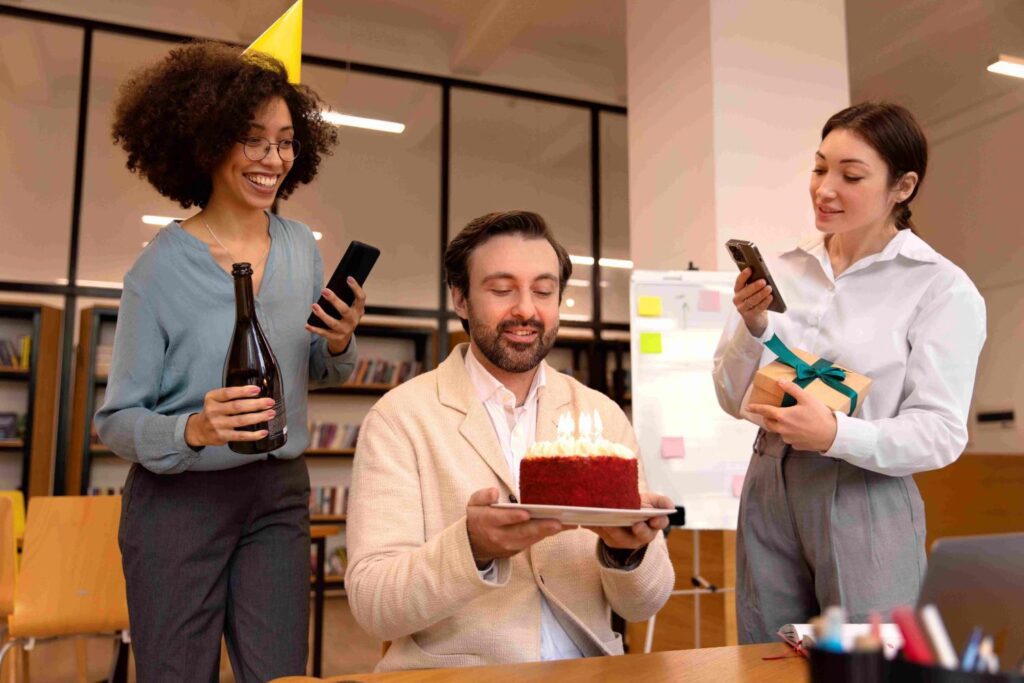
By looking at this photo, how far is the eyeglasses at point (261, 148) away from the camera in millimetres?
1807

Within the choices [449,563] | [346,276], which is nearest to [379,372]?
[346,276]

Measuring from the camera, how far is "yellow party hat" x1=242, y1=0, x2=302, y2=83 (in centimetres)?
215

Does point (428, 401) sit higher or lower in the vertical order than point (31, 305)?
lower

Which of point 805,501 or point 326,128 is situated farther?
point 326,128

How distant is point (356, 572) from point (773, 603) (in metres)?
0.87

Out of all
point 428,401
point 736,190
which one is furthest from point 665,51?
point 428,401

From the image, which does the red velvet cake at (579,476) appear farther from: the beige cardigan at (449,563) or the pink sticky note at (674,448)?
the pink sticky note at (674,448)

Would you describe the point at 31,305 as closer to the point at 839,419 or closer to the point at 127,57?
the point at 127,57

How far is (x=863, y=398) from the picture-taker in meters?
1.71

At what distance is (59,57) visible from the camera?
6.59 m

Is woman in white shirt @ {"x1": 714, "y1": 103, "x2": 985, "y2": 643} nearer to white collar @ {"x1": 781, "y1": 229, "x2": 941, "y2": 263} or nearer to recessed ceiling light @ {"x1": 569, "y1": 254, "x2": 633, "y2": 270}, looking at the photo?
white collar @ {"x1": 781, "y1": 229, "x2": 941, "y2": 263}

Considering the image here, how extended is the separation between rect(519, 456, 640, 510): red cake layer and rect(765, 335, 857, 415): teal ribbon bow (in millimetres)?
560

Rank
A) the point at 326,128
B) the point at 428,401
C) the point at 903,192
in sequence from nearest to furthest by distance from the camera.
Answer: the point at 428,401, the point at 903,192, the point at 326,128

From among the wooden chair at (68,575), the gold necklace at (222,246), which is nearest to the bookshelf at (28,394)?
the wooden chair at (68,575)
